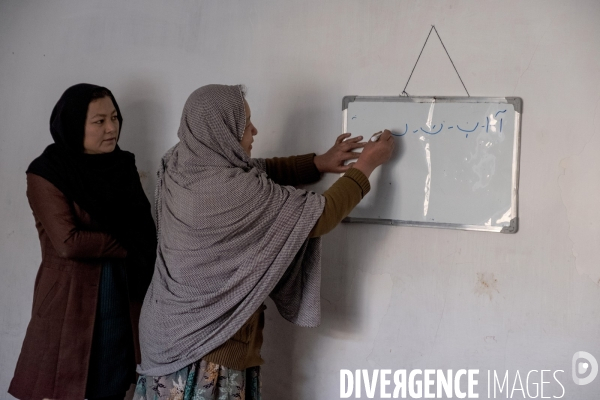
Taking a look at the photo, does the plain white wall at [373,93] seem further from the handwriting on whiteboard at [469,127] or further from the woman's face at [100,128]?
the woman's face at [100,128]

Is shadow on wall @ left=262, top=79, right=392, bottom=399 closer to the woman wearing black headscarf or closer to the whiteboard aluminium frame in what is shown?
the whiteboard aluminium frame

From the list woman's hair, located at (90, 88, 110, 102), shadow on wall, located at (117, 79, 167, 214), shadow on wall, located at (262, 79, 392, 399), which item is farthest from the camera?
shadow on wall, located at (117, 79, 167, 214)

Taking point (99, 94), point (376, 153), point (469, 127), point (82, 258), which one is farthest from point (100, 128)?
point (469, 127)

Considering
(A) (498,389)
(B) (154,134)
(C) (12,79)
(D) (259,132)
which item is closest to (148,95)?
(B) (154,134)

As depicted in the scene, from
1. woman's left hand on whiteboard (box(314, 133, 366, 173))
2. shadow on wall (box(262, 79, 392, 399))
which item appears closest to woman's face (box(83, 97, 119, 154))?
shadow on wall (box(262, 79, 392, 399))

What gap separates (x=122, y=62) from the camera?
79.7 inches

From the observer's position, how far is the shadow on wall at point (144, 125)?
199 centimetres

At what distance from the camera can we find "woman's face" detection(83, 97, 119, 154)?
167 cm

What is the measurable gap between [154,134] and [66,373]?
93cm

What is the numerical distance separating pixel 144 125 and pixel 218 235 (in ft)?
2.83

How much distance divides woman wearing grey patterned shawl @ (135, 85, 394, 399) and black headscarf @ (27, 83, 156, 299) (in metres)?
0.32

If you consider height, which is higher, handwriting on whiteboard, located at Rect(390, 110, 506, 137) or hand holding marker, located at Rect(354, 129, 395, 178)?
handwriting on whiteboard, located at Rect(390, 110, 506, 137)

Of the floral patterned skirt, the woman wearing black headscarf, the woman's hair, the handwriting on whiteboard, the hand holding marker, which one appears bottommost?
the floral patterned skirt

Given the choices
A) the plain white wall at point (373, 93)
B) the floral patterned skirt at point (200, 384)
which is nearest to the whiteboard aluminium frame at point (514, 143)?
the plain white wall at point (373, 93)
